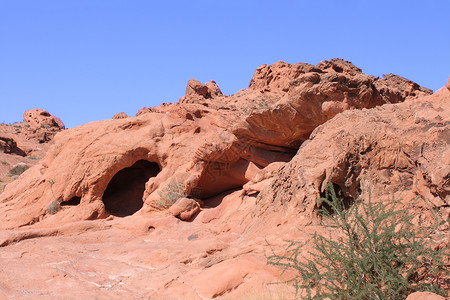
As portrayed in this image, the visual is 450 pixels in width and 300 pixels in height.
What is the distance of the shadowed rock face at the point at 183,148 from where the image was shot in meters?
9.47

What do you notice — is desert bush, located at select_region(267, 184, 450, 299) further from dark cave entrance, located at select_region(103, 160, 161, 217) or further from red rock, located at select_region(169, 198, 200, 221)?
dark cave entrance, located at select_region(103, 160, 161, 217)

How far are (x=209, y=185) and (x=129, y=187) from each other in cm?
328

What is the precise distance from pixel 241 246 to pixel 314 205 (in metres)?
1.11

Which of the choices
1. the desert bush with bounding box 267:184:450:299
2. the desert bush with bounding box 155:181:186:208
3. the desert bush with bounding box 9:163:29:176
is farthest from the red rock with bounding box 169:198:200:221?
the desert bush with bounding box 9:163:29:176

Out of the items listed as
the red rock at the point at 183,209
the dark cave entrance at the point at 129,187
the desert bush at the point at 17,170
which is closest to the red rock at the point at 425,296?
the red rock at the point at 183,209

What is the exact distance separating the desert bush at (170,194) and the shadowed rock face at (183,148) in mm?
129

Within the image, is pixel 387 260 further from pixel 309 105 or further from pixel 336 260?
pixel 309 105

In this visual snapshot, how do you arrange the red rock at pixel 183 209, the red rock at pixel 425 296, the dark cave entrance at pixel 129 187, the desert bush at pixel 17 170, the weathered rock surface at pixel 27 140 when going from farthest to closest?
1. the weathered rock surface at pixel 27 140
2. the desert bush at pixel 17 170
3. the dark cave entrance at pixel 129 187
4. the red rock at pixel 183 209
5. the red rock at pixel 425 296

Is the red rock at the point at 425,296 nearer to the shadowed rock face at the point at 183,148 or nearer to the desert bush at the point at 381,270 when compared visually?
the desert bush at the point at 381,270

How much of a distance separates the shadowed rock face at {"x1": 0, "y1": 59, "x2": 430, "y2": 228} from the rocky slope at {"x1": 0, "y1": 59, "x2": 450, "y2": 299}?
0.04 metres

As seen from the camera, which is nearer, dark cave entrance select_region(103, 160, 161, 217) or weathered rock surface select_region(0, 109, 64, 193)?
dark cave entrance select_region(103, 160, 161, 217)

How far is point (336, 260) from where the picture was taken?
13.4 feet

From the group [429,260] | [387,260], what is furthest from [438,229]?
[387,260]

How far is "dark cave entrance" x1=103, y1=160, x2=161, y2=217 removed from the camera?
12.7 meters
